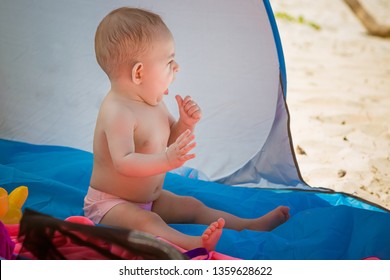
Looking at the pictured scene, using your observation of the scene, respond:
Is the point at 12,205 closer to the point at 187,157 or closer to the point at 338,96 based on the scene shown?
the point at 187,157

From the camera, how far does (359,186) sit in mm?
2275

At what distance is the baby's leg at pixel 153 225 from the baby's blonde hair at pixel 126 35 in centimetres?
35

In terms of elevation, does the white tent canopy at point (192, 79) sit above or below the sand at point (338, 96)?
above

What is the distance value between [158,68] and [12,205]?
476 mm

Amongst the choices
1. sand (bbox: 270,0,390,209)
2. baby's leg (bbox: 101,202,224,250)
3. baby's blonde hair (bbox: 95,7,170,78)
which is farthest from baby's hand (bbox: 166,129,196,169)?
sand (bbox: 270,0,390,209)

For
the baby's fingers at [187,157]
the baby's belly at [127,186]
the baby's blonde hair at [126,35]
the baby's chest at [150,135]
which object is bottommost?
the baby's belly at [127,186]

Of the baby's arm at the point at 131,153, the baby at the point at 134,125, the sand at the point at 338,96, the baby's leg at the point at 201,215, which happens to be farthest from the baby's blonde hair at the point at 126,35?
the sand at the point at 338,96

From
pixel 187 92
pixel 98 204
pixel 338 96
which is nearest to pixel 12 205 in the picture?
pixel 98 204

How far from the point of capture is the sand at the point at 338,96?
2.39 meters

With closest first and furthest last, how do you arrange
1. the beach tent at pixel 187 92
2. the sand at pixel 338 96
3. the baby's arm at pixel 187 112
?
the baby's arm at pixel 187 112 < the beach tent at pixel 187 92 < the sand at pixel 338 96

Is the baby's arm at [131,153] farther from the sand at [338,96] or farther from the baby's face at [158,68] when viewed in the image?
the sand at [338,96]

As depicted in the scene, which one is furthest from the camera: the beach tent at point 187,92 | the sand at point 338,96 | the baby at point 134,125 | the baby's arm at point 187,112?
the sand at point 338,96

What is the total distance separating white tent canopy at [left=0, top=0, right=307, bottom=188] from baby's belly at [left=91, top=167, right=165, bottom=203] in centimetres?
53

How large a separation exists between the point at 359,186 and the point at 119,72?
956 millimetres
